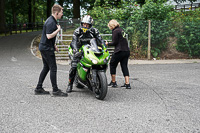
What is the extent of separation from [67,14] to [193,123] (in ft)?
123

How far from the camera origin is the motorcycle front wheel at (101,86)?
5574mm

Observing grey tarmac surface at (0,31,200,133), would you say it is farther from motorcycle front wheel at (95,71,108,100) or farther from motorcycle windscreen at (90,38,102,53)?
motorcycle windscreen at (90,38,102,53)

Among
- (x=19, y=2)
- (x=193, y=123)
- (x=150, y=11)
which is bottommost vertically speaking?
(x=193, y=123)

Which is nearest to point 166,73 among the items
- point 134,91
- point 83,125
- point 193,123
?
point 134,91

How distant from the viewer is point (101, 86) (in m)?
5.60

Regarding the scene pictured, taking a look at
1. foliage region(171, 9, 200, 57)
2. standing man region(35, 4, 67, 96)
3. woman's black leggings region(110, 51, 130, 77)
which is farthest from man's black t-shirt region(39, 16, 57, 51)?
foliage region(171, 9, 200, 57)

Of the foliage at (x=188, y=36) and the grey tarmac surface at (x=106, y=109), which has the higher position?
the foliage at (x=188, y=36)

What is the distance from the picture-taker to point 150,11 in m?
15.3

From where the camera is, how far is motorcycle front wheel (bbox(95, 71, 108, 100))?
5574 millimetres

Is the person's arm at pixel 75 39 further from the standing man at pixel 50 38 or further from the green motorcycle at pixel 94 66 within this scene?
the standing man at pixel 50 38

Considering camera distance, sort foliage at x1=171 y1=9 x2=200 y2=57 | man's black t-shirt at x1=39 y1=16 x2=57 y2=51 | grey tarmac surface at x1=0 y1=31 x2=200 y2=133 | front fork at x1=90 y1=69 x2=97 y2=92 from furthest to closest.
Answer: foliage at x1=171 y1=9 x2=200 y2=57 → man's black t-shirt at x1=39 y1=16 x2=57 y2=51 → front fork at x1=90 y1=69 x2=97 y2=92 → grey tarmac surface at x1=0 y1=31 x2=200 y2=133

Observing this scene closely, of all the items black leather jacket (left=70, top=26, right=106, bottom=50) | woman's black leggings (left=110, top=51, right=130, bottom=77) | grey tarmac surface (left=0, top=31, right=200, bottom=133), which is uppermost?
black leather jacket (left=70, top=26, right=106, bottom=50)

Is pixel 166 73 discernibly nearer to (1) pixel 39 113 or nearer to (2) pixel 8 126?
(1) pixel 39 113

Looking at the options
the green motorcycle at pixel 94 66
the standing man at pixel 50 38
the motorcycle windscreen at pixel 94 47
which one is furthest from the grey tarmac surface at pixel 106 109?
the motorcycle windscreen at pixel 94 47
